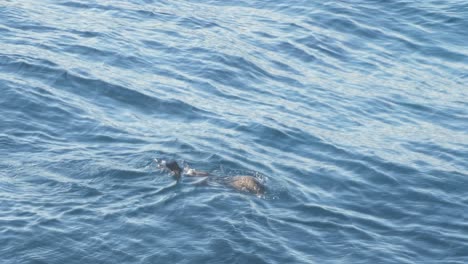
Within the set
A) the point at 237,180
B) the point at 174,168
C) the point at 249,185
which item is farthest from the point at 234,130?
the point at 249,185

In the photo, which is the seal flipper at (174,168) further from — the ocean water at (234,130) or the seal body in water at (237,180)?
the ocean water at (234,130)

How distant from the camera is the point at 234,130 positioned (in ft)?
76.7

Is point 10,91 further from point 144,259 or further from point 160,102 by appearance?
point 144,259

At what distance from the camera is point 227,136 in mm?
22844

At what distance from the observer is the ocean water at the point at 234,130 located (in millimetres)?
17109

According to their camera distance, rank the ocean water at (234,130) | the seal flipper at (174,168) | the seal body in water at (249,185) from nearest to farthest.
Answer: the ocean water at (234,130) < the seal body in water at (249,185) < the seal flipper at (174,168)

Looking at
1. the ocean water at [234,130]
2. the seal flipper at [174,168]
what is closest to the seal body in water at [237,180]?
the seal flipper at [174,168]

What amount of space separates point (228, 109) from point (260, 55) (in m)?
5.78

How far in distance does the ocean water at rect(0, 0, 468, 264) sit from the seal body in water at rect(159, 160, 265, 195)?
232mm

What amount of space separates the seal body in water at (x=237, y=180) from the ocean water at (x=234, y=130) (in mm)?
232

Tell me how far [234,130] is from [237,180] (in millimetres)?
4110

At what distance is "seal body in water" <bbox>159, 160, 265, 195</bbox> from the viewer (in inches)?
750

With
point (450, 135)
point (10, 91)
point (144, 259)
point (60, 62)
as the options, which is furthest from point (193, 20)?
point (144, 259)

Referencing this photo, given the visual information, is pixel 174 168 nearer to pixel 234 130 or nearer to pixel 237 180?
pixel 237 180
